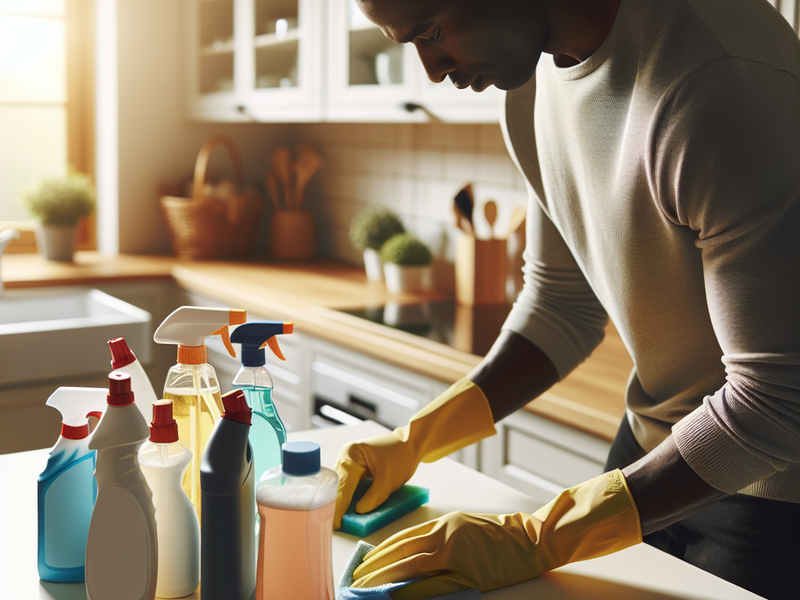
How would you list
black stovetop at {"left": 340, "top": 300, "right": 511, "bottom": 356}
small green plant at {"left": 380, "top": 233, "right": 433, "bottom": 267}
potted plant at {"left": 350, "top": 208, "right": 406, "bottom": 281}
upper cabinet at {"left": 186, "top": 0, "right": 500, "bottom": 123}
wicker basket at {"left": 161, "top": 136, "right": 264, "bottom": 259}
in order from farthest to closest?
wicker basket at {"left": 161, "top": 136, "right": 264, "bottom": 259}
potted plant at {"left": 350, "top": 208, "right": 406, "bottom": 281}
small green plant at {"left": 380, "top": 233, "right": 433, "bottom": 267}
upper cabinet at {"left": 186, "top": 0, "right": 500, "bottom": 123}
black stovetop at {"left": 340, "top": 300, "right": 511, "bottom": 356}

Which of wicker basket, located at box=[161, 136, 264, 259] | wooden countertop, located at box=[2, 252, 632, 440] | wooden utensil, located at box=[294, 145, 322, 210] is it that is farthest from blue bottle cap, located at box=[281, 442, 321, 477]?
wooden utensil, located at box=[294, 145, 322, 210]

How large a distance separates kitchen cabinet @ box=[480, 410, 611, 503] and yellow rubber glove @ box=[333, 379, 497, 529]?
1.30 ft

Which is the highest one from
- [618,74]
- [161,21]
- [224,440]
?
[161,21]

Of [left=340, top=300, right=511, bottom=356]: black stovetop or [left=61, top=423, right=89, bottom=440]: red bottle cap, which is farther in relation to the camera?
[left=340, top=300, right=511, bottom=356]: black stovetop

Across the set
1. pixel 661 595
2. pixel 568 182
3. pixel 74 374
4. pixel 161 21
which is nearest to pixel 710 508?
pixel 661 595

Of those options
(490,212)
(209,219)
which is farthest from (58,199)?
(490,212)

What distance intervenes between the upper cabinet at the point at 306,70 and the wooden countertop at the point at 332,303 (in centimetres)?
53

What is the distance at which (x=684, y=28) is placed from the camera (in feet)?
2.62

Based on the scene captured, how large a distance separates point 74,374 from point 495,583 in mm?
1520

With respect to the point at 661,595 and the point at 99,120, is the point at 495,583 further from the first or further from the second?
the point at 99,120

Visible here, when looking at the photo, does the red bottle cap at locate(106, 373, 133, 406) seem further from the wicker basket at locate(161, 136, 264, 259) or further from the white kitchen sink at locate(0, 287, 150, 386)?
the wicker basket at locate(161, 136, 264, 259)

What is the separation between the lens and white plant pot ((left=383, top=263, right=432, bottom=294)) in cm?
255

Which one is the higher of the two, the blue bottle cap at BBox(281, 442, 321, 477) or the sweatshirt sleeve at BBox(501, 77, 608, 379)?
the sweatshirt sleeve at BBox(501, 77, 608, 379)

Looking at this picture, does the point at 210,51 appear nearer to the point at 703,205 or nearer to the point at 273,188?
the point at 273,188
